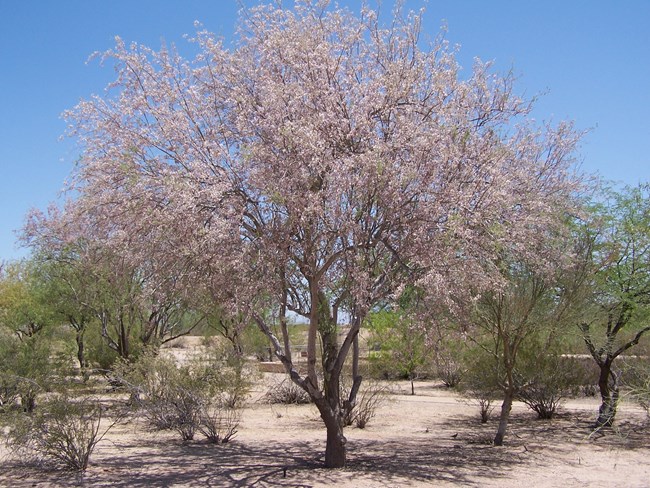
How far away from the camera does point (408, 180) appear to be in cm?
1043

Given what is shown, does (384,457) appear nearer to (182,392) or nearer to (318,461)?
(318,461)

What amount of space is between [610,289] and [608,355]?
75.6 inches

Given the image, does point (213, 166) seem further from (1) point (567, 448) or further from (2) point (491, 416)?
(2) point (491, 416)

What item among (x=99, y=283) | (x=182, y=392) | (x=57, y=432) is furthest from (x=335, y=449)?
(x=99, y=283)

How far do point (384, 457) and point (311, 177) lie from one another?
245 inches

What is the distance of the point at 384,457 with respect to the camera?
13547 mm

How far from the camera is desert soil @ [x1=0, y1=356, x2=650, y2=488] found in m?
11.2

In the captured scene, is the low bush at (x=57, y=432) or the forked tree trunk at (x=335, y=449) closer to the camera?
the low bush at (x=57, y=432)

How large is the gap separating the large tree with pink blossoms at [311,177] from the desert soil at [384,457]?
1.37m

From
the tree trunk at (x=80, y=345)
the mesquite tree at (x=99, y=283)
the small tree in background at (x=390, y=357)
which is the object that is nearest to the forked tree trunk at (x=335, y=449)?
the mesquite tree at (x=99, y=283)

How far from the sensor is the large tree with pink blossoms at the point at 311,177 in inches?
401

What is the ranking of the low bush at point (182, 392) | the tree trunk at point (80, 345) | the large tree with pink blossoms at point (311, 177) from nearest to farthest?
the large tree with pink blossoms at point (311, 177), the low bush at point (182, 392), the tree trunk at point (80, 345)

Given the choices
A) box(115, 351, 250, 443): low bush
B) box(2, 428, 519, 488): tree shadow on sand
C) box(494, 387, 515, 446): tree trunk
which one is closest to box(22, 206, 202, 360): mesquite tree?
box(115, 351, 250, 443): low bush

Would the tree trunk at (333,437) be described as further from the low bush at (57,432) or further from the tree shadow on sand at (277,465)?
the low bush at (57,432)
